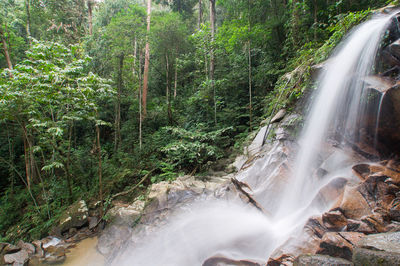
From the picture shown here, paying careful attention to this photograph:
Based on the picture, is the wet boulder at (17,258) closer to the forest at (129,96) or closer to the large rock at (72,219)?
the large rock at (72,219)

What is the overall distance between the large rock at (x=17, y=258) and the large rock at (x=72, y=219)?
0.91 meters

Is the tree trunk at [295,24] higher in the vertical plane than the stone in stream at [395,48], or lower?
higher

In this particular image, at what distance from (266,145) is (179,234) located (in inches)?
133

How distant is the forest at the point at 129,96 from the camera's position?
5414 millimetres

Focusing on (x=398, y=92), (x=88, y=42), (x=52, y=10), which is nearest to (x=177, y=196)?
(x=398, y=92)

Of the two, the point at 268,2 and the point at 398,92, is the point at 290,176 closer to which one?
the point at 398,92

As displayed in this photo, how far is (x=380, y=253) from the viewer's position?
74.5 inches

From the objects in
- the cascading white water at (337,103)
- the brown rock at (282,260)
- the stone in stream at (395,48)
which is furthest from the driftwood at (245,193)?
the stone in stream at (395,48)

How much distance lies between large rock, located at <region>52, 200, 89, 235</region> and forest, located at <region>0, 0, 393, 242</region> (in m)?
0.50

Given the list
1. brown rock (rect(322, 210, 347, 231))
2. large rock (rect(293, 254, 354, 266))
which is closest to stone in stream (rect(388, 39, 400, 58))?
brown rock (rect(322, 210, 347, 231))

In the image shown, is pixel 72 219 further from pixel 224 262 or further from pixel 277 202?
pixel 277 202

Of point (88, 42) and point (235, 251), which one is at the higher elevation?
point (88, 42)

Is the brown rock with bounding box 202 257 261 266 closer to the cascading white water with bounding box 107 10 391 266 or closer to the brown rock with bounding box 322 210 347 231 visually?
the cascading white water with bounding box 107 10 391 266

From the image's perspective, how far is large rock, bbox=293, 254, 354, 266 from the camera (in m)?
2.21
